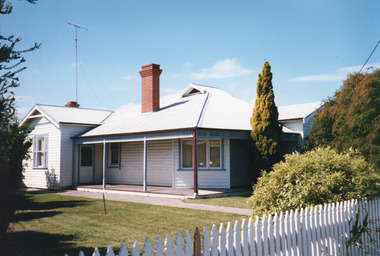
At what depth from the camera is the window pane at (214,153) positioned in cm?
1734

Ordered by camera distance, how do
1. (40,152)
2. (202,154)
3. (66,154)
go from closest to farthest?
(202,154) → (66,154) → (40,152)

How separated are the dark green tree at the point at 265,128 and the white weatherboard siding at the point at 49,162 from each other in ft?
39.7

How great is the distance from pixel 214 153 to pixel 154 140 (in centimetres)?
391

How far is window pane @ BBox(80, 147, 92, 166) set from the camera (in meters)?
21.8

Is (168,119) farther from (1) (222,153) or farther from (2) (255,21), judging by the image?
(2) (255,21)

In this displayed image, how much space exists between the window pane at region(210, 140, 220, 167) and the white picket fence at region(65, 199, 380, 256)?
35.1 feet

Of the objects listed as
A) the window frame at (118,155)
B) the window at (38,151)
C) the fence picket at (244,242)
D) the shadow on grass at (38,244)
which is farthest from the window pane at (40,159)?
the fence picket at (244,242)

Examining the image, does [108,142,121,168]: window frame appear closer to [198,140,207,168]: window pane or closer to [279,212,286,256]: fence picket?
[198,140,207,168]: window pane

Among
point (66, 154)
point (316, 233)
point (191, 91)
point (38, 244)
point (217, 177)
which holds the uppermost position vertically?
point (191, 91)

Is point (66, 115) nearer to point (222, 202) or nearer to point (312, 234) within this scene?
point (222, 202)

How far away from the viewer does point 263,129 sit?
53.7 ft

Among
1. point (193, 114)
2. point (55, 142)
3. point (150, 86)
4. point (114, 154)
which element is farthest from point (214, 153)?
point (55, 142)

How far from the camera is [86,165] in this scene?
21984mm

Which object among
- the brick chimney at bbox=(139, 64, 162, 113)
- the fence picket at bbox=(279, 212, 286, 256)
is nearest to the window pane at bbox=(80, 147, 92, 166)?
the brick chimney at bbox=(139, 64, 162, 113)
